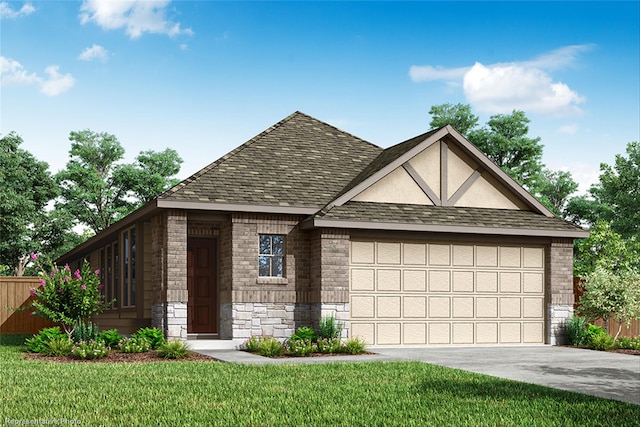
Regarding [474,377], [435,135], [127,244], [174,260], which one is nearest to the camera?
[474,377]

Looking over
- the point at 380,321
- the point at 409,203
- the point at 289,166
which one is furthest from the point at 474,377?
the point at 289,166

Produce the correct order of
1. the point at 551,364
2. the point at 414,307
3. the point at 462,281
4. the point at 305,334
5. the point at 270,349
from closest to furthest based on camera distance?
the point at 551,364 → the point at 270,349 → the point at 305,334 → the point at 414,307 → the point at 462,281

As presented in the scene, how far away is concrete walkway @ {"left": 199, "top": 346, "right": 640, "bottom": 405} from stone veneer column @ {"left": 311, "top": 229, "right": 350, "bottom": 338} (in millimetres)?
1340

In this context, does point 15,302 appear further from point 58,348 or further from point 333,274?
point 333,274

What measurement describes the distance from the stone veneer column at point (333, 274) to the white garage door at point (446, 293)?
0.32 meters

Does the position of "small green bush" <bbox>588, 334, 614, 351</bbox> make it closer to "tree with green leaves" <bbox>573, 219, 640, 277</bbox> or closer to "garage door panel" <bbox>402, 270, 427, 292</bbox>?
"garage door panel" <bbox>402, 270, 427, 292</bbox>

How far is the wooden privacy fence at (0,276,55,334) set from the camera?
96.1 feet

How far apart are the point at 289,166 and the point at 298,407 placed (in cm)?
1286

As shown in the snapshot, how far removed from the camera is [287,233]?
69.5 ft

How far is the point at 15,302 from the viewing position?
29391 mm

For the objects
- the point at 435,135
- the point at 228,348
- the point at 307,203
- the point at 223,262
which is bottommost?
the point at 228,348

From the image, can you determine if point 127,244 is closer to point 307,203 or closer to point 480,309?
point 307,203

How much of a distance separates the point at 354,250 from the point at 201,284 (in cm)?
450

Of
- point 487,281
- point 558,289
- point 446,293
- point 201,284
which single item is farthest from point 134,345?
point 558,289
